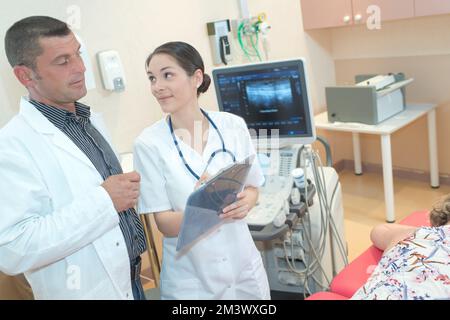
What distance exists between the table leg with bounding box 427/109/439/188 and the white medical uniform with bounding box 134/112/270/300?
216cm

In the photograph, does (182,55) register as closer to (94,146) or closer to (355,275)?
(94,146)

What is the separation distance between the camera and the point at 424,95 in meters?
3.38

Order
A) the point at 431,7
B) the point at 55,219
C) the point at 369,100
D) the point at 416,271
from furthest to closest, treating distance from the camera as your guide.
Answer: the point at 369,100 < the point at 431,7 < the point at 416,271 < the point at 55,219

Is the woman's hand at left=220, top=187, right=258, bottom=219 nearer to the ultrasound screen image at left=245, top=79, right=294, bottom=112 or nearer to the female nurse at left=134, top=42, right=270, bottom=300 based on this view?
the female nurse at left=134, top=42, right=270, bottom=300

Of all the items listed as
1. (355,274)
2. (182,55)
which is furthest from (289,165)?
(182,55)

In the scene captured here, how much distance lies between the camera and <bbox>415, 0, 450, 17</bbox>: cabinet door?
273 centimetres

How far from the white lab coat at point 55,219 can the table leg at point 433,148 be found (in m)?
2.66

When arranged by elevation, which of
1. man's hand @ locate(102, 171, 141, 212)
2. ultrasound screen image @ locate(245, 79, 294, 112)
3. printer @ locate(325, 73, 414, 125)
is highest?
ultrasound screen image @ locate(245, 79, 294, 112)

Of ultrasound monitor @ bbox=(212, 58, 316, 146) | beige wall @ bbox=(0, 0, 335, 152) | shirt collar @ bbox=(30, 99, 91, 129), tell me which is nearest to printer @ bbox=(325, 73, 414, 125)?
beige wall @ bbox=(0, 0, 335, 152)

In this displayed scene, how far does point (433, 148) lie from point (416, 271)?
7.46ft

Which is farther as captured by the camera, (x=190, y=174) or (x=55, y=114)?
(x=190, y=174)

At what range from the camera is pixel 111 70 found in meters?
2.28
